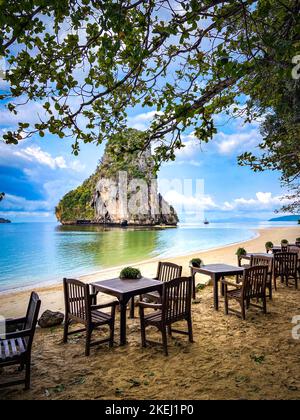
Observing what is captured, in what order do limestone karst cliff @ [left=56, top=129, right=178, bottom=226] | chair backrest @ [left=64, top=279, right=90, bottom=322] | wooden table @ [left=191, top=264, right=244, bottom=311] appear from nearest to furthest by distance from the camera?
1. chair backrest @ [left=64, top=279, right=90, bottom=322]
2. wooden table @ [left=191, top=264, right=244, bottom=311]
3. limestone karst cliff @ [left=56, top=129, right=178, bottom=226]

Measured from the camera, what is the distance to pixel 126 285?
5293 millimetres

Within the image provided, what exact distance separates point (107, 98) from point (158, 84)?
32.8 inches

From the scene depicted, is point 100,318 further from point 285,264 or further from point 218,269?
point 285,264

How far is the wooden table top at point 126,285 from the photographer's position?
194 inches

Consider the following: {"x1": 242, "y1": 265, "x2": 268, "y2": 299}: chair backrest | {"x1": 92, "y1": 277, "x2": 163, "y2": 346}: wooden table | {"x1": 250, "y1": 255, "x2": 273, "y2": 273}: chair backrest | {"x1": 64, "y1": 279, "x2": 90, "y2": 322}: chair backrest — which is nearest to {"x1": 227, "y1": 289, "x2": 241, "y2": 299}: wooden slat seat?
{"x1": 242, "y1": 265, "x2": 268, "y2": 299}: chair backrest

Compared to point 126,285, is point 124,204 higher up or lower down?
higher up

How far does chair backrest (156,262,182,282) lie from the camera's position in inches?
253

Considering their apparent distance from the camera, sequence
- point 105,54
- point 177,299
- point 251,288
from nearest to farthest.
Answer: point 105,54 < point 177,299 < point 251,288

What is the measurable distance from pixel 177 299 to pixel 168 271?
6.81ft

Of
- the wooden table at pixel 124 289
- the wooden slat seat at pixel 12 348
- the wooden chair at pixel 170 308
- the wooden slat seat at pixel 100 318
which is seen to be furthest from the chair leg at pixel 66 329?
the wooden chair at pixel 170 308

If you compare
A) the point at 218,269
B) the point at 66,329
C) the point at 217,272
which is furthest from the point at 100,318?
the point at 218,269

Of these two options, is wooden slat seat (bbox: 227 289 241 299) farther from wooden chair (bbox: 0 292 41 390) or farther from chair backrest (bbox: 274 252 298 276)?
wooden chair (bbox: 0 292 41 390)

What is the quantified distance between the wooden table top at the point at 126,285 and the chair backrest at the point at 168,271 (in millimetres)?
951
